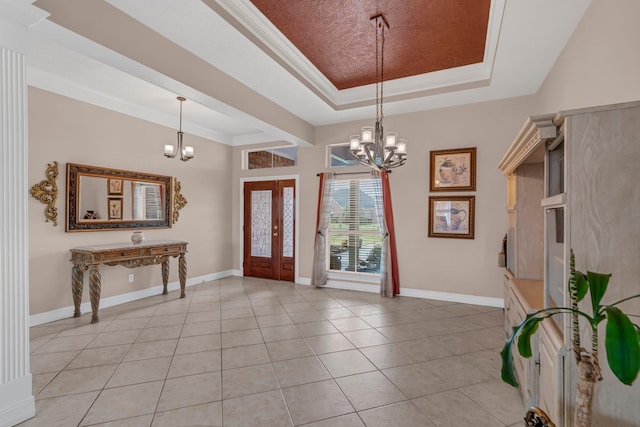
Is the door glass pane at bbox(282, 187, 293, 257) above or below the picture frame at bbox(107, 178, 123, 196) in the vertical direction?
below

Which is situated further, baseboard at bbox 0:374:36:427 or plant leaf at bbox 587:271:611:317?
baseboard at bbox 0:374:36:427

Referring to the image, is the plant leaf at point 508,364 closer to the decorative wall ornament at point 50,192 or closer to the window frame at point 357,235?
the window frame at point 357,235

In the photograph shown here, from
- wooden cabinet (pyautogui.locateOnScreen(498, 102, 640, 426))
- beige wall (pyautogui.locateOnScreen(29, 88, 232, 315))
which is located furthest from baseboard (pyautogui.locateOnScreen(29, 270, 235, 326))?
wooden cabinet (pyautogui.locateOnScreen(498, 102, 640, 426))

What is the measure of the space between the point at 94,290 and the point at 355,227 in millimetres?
4022

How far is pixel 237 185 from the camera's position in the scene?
686 cm

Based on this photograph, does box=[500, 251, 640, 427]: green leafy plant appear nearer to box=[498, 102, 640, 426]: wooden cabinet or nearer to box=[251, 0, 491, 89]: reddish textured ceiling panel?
box=[498, 102, 640, 426]: wooden cabinet

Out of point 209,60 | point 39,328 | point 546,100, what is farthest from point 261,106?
point 39,328

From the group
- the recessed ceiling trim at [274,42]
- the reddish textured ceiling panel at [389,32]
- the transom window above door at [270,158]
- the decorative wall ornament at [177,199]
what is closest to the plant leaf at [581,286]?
the reddish textured ceiling panel at [389,32]

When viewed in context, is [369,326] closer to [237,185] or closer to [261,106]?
[261,106]

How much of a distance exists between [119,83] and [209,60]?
5.26 feet

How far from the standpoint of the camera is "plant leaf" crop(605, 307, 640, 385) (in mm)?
957

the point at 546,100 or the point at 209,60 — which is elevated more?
the point at 209,60

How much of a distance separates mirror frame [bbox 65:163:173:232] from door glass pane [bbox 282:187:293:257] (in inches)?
83.9

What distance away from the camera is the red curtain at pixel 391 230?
5.10 metres
